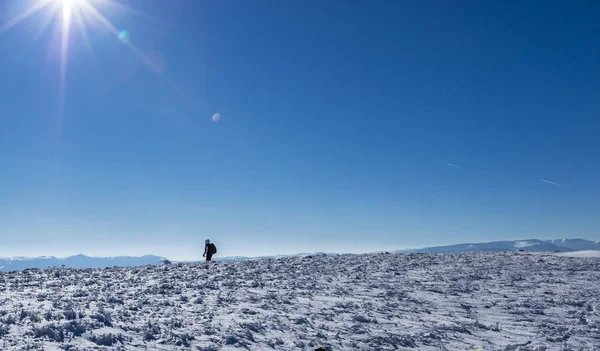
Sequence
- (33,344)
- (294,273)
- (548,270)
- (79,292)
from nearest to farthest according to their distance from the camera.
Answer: (33,344) < (79,292) < (294,273) < (548,270)

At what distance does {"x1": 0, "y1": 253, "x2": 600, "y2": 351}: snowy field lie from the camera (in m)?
9.64

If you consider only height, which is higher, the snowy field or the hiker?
the hiker

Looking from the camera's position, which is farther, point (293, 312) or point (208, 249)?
point (208, 249)

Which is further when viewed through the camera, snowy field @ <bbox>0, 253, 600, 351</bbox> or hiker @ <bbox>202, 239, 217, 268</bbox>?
hiker @ <bbox>202, 239, 217, 268</bbox>

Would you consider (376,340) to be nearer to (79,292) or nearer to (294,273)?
(79,292)

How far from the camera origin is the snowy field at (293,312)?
9.64m

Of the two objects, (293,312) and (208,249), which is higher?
(208,249)

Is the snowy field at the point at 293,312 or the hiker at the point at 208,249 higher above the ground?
the hiker at the point at 208,249

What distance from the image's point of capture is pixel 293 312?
1320 cm

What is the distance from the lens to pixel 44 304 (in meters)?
11.7

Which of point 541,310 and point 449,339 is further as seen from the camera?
point 541,310

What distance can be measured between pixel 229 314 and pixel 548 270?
2464 cm

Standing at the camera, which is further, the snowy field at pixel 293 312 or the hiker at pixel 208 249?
the hiker at pixel 208 249

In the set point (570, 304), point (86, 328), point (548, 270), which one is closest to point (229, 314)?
point (86, 328)
